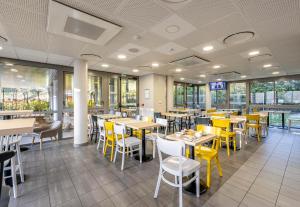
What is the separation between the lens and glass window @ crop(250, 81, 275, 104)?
26.4 feet

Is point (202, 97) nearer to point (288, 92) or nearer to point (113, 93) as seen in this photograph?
point (288, 92)

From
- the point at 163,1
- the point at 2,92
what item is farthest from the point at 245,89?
the point at 2,92

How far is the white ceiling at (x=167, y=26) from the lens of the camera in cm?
192

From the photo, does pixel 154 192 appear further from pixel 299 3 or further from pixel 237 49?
pixel 237 49

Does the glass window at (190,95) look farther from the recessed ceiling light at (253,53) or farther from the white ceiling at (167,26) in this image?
the white ceiling at (167,26)

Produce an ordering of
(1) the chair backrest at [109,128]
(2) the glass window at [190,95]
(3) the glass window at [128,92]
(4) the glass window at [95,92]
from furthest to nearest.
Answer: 1. (2) the glass window at [190,95]
2. (3) the glass window at [128,92]
3. (4) the glass window at [95,92]
4. (1) the chair backrest at [109,128]

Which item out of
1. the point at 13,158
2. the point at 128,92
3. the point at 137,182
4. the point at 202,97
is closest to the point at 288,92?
the point at 202,97

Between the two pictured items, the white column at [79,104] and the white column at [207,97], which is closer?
the white column at [79,104]

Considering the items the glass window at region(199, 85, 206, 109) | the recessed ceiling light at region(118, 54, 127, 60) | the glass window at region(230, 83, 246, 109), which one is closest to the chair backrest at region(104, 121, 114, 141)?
the recessed ceiling light at region(118, 54, 127, 60)

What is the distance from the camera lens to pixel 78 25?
2.38m

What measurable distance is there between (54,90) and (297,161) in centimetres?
725

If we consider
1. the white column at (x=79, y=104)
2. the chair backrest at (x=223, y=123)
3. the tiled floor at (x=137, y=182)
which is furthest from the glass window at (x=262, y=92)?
the white column at (x=79, y=104)

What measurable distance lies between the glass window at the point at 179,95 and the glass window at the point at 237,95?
123 inches

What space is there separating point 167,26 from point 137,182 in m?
2.66
